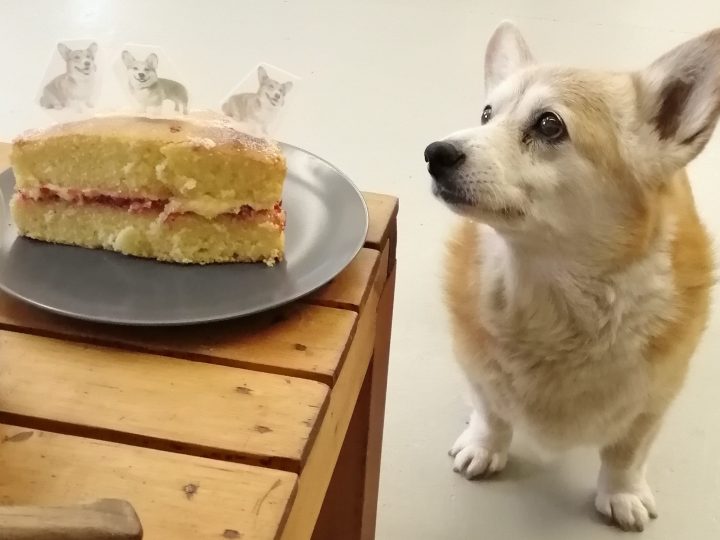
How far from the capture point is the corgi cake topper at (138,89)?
0.92 m

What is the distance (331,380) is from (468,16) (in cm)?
239

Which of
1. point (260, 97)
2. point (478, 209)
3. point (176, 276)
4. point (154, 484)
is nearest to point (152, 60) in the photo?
point (260, 97)

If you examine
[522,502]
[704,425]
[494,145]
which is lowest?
[522,502]

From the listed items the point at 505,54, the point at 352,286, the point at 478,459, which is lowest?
the point at 478,459

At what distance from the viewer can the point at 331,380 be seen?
74 centimetres

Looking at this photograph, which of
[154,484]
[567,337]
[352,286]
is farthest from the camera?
[567,337]

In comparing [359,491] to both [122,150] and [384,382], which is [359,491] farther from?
[122,150]

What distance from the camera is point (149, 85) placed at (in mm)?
922

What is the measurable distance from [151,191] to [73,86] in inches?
6.2

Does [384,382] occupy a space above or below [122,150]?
below

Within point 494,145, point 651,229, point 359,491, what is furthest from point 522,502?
point 494,145

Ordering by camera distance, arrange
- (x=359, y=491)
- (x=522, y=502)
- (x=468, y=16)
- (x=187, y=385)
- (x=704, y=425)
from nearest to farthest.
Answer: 1. (x=187, y=385)
2. (x=359, y=491)
3. (x=522, y=502)
4. (x=704, y=425)
5. (x=468, y=16)

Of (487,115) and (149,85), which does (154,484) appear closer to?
(149,85)

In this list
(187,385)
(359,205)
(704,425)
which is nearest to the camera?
(187,385)
